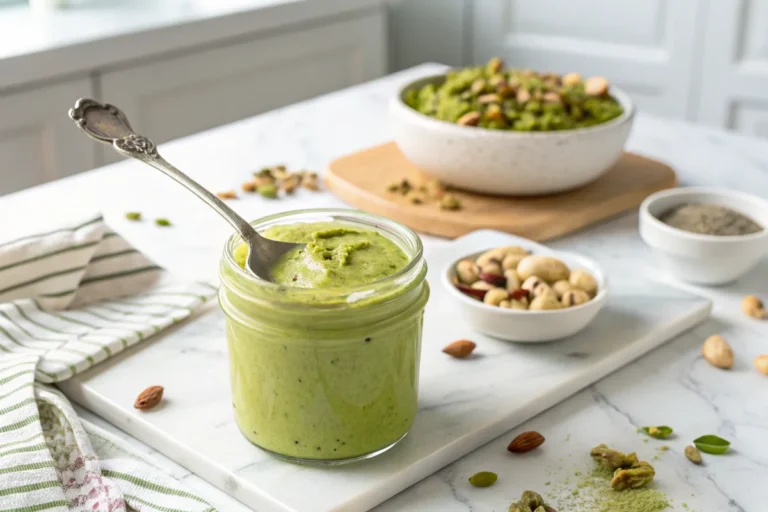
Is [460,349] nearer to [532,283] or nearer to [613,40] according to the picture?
[532,283]

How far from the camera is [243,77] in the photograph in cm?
307

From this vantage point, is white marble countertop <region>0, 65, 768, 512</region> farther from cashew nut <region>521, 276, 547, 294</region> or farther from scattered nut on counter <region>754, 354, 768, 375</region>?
cashew nut <region>521, 276, 547, 294</region>

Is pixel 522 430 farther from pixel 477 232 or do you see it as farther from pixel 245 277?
pixel 477 232

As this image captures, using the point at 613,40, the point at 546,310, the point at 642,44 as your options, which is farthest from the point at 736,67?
the point at 546,310

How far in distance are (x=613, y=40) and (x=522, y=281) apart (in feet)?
8.34

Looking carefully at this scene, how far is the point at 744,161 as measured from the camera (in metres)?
1.80

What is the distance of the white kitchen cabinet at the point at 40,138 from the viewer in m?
2.45

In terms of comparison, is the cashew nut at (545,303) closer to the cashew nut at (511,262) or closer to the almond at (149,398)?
the cashew nut at (511,262)

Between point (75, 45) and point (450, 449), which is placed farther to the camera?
point (75, 45)

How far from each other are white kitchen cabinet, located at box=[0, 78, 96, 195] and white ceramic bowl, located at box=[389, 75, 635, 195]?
129 cm

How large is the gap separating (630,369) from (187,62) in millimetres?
2084

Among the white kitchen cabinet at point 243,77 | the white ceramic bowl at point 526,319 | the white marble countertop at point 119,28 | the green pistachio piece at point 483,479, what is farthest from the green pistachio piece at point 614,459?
the white kitchen cabinet at point 243,77

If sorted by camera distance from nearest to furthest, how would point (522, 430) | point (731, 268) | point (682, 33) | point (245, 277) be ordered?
1. point (245, 277)
2. point (522, 430)
3. point (731, 268)
4. point (682, 33)

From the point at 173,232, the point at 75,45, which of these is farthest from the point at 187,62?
the point at 173,232
